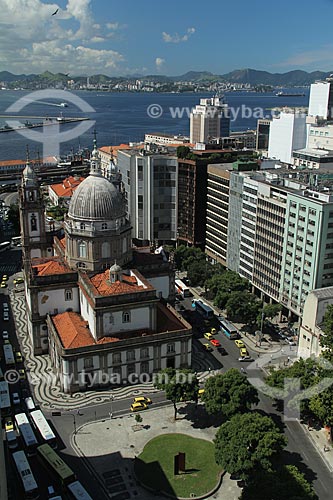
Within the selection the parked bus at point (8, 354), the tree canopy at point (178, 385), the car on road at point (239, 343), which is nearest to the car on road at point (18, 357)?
the parked bus at point (8, 354)

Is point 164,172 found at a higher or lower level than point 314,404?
higher

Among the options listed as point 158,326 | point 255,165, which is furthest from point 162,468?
point 255,165

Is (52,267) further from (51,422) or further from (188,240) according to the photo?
(188,240)

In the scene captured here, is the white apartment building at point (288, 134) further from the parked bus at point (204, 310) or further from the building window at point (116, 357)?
the building window at point (116, 357)

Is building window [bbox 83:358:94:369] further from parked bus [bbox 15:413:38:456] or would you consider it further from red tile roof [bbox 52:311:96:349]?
parked bus [bbox 15:413:38:456]

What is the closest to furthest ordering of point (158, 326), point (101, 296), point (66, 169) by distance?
point (101, 296), point (158, 326), point (66, 169)

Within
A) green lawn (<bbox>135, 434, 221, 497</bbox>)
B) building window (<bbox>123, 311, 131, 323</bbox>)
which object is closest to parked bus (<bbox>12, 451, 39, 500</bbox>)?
green lawn (<bbox>135, 434, 221, 497</bbox>)
